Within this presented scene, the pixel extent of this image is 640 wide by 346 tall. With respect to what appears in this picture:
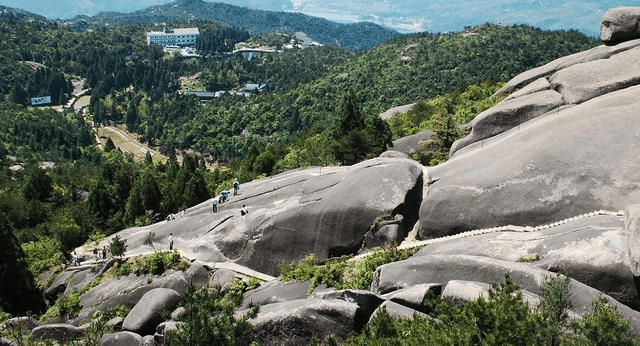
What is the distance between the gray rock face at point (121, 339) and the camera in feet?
77.8

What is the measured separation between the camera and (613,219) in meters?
21.7

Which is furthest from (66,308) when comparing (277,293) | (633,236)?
(633,236)

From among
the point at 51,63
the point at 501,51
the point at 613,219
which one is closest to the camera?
the point at 613,219

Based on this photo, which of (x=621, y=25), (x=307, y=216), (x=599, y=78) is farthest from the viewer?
(x=621, y=25)

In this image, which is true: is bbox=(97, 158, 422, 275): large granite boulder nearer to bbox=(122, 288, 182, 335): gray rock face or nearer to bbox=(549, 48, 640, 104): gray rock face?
bbox=(122, 288, 182, 335): gray rock face

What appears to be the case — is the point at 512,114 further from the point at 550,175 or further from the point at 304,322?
the point at 304,322

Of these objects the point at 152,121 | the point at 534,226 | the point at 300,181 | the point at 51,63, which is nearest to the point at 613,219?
the point at 534,226

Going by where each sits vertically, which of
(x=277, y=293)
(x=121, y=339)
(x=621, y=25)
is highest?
(x=621, y=25)

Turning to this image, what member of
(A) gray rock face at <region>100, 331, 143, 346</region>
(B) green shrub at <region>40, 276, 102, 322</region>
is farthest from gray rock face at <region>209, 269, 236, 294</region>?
(B) green shrub at <region>40, 276, 102, 322</region>

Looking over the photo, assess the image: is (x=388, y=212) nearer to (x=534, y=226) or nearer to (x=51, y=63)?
(x=534, y=226)

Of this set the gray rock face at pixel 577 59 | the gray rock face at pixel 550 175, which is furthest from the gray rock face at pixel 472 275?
the gray rock face at pixel 577 59

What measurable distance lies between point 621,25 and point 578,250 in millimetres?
19543

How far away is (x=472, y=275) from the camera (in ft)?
68.2

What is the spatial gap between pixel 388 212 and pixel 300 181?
24.4ft
